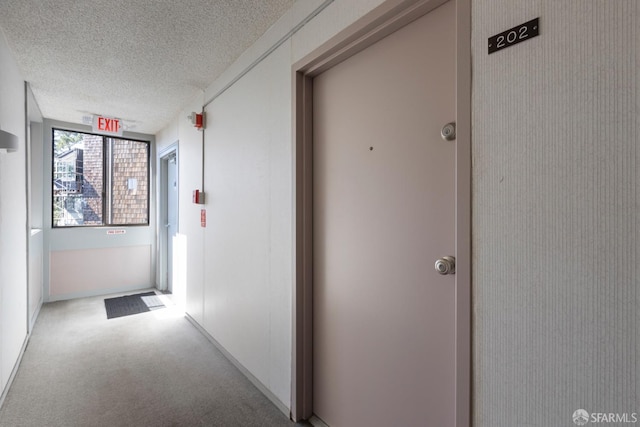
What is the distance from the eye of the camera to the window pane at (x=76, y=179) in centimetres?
429

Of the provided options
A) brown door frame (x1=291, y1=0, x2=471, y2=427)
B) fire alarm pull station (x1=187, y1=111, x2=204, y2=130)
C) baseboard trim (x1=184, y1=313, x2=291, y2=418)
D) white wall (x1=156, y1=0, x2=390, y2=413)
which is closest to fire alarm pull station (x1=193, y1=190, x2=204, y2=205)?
white wall (x1=156, y1=0, x2=390, y2=413)

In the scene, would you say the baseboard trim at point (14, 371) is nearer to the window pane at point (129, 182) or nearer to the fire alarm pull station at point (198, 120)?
the window pane at point (129, 182)

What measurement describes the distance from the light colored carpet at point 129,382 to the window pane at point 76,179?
1739mm

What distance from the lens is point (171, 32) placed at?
2102 millimetres

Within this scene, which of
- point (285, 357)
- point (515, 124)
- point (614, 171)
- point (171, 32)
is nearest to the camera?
point (614, 171)

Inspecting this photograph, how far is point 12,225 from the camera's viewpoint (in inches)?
93.7

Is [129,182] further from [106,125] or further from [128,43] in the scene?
[128,43]

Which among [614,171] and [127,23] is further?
[127,23]

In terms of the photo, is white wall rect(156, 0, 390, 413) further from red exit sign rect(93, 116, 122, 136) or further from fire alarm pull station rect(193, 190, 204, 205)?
red exit sign rect(93, 116, 122, 136)

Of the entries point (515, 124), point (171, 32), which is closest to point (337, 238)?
point (515, 124)

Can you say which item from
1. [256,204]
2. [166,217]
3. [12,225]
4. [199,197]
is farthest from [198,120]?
[166,217]

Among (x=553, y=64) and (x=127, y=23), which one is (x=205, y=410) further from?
(x=127, y=23)

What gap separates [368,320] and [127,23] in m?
2.47

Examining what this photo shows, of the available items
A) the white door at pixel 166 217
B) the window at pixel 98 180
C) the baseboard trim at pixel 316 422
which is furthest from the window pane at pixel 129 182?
the baseboard trim at pixel 316 422
